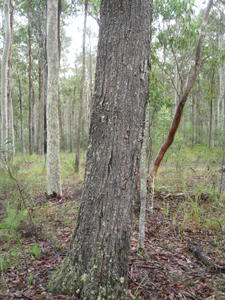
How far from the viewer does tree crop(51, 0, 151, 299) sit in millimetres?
2135

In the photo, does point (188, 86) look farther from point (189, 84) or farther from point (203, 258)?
point (203, 258)

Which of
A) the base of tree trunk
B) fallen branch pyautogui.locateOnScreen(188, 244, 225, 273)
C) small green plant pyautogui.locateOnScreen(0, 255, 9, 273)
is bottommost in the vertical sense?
fallen branch pyautogui.locateOnScreen(188, 244, 225, 273)

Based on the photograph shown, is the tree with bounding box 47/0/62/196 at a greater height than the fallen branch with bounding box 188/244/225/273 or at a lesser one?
greater

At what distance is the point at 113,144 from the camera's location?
2.14 metres

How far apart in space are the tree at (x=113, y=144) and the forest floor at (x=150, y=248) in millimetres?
370

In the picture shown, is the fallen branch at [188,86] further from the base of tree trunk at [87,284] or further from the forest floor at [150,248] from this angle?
the base of tree trunk at [87,284]

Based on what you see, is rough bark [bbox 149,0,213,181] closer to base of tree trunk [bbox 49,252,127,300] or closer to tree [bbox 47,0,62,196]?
tree [bbox 47,0,62,196]

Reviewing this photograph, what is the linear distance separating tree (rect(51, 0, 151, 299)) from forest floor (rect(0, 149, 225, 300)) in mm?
370

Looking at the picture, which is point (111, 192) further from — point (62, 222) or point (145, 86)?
point (62, 222)

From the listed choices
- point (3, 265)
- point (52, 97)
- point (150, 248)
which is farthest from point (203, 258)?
point (52, 97)

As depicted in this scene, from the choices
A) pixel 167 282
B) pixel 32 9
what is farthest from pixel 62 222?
pixel 32 9

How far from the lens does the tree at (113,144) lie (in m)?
2.13

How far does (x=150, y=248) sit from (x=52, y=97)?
4.04m

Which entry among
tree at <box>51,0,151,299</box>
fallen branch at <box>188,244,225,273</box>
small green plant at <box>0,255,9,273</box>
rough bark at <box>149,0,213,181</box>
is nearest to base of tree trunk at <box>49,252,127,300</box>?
tree at <box>51,0,151,299</box>
